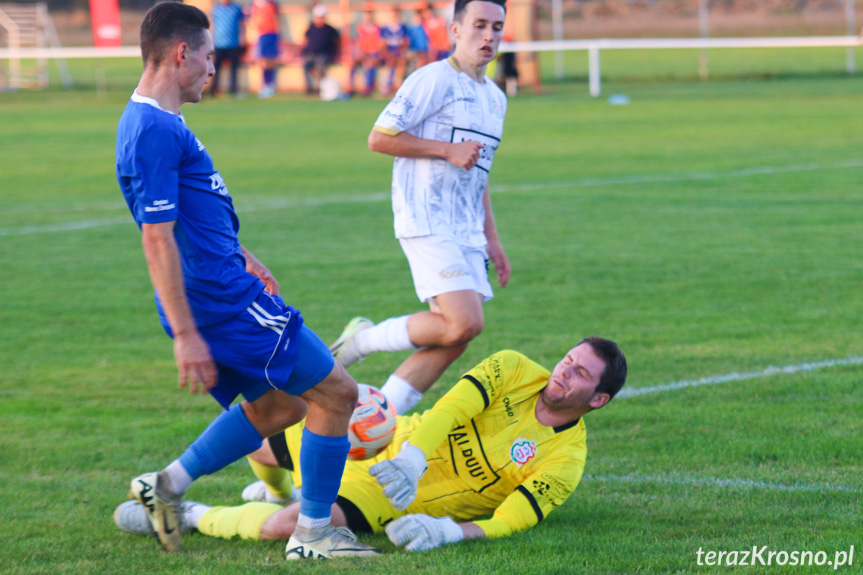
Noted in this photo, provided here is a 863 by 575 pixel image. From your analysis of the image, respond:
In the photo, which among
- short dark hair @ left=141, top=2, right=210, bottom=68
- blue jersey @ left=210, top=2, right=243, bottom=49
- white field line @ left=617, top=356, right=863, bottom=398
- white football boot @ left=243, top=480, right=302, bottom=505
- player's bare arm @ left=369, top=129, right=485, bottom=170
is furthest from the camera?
blue jersey @ left=210, top=2, right=243, bottom=49

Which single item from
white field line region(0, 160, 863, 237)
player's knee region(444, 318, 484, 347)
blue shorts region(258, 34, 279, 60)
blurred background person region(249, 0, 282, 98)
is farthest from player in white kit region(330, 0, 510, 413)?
blue shorts region(258, 34, 279, 60)

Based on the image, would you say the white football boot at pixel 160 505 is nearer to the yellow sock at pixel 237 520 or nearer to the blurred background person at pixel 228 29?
the yellow sock at pixel 237 520

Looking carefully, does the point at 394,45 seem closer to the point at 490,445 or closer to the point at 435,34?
the point at 435,34

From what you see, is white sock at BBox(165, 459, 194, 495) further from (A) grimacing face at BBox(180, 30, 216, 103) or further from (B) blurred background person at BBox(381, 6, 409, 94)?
(B) blurred background person at BBox(381, 6, 409, 94)

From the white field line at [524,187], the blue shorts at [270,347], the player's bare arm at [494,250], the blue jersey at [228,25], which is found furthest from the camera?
the blue jersey at [228,25]

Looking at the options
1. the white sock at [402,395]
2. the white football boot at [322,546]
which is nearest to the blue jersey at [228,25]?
Result: the white sock at [402,395]

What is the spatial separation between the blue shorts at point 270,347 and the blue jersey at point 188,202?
5 centimetres

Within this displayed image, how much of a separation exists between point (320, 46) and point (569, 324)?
25237 mm

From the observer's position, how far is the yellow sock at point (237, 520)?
164 inches

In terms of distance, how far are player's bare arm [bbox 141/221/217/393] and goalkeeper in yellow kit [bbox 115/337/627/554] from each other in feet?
2.88

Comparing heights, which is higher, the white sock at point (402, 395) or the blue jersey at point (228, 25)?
the blue jersey at point (228, 25)

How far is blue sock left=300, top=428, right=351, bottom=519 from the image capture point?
3912 mm

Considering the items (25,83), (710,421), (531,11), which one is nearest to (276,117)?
(531,11)

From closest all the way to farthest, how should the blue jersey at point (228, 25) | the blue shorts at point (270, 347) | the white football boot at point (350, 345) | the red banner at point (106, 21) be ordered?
the blue shorts at point (270, 347), the white football boot at point (350, 345), the blue jersey at point (228, 25), the red banner at point (106, 21)
